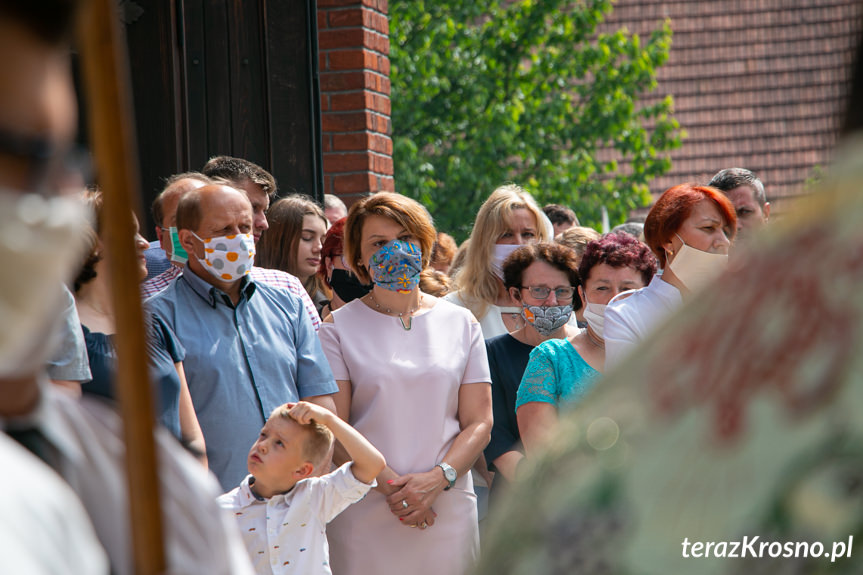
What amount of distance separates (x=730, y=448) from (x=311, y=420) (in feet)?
10.5

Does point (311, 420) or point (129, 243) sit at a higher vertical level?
point (129, 243)

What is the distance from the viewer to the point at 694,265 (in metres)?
4.34

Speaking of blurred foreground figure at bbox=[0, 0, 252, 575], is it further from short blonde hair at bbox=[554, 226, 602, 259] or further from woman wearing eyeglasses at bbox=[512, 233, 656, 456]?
short blonde hair at bbox=[554, 226, 602, 259]

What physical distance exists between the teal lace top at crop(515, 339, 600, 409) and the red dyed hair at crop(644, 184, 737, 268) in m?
0.56

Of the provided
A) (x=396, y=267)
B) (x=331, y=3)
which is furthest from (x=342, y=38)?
(x=396, y=267)

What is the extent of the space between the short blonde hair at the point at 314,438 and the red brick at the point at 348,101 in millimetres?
3120

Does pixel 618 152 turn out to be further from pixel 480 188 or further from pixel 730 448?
pixel 730 448

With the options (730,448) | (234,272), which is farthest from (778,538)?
(234,272)

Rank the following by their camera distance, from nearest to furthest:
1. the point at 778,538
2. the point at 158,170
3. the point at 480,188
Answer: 1. the point at 778,538
2. the point at 158,170
3. the point at 480,188

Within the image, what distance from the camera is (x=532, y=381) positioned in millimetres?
4293

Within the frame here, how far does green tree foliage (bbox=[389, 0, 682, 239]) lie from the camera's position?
17078 millimetres

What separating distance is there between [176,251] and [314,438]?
1.25 meters

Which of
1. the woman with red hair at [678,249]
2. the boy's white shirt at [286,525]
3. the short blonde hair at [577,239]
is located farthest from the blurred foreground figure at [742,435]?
the short blonde hair at [577,239]

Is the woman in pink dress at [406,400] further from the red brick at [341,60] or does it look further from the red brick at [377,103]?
the red brick at [341,60]
